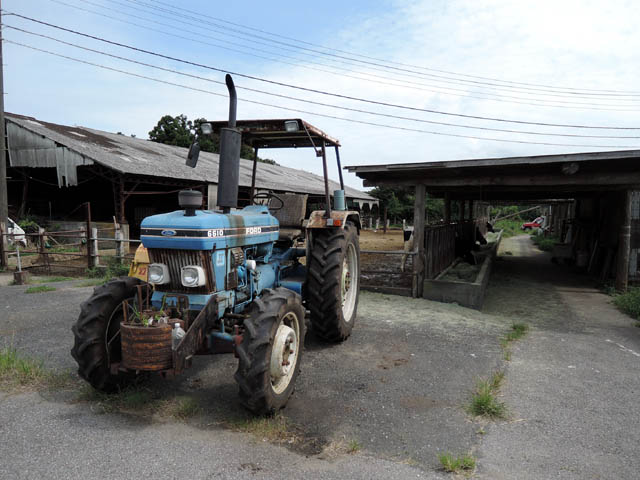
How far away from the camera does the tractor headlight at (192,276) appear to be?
3.38m

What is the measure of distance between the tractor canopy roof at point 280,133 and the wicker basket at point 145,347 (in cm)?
231

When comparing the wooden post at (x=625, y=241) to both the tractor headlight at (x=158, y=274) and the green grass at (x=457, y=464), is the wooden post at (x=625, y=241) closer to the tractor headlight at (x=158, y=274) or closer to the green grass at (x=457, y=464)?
the green grass at (x=457, y=464)

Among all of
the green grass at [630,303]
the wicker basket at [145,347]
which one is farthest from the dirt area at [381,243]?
the wicker basket at [145,347]

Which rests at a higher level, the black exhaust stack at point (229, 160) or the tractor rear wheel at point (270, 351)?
the black exhaust stack at point (229, 160)

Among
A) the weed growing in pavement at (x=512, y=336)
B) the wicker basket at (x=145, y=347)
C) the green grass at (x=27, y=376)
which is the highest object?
the wicker basket at (x=145, y=347)

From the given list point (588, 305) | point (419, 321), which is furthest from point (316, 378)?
point (588, 305)

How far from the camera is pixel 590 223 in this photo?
13.6m

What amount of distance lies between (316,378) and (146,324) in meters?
1.74

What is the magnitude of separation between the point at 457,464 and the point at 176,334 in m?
2.06

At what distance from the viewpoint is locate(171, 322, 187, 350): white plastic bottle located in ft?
10.2

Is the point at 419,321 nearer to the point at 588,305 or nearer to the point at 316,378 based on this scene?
the point at 316,378

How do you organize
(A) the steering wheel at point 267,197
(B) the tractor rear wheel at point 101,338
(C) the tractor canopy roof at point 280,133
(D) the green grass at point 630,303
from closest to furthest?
(B) the tractor rear wheel at point 101,338 → (C) the tractor canopy roof at point 280,133 → (A) the steering wheel at point 267,197 → (D) the green grass at point 630,303

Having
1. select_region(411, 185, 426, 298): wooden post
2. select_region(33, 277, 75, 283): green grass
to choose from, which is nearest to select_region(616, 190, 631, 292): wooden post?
select_region(411, 185, 426, 298): wooden post

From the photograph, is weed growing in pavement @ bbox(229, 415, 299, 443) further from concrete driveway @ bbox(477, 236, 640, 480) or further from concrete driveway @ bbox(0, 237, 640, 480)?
concrete driveway @ bbox(477, 236, 640, 480)
